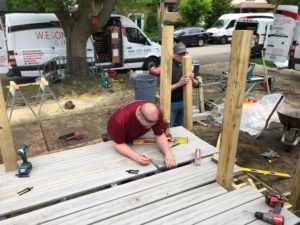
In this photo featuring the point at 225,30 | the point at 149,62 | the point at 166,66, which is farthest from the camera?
the point at 225,30

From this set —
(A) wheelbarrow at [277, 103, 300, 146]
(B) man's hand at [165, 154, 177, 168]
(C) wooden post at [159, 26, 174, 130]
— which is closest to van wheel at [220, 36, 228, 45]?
(A) wheelbarrow at [277, 103, 300, 146]

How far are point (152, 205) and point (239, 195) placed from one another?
32.4 inches

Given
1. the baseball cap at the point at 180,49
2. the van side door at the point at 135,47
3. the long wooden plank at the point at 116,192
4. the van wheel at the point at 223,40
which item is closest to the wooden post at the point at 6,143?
the long wooden plank at the point at 116,192

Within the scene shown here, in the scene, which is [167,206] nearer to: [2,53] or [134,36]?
[2,53]

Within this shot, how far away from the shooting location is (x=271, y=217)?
220cm

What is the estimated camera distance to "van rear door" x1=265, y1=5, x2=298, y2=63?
9.40 m

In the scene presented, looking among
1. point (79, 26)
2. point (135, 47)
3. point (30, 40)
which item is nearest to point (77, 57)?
point (79, 26)

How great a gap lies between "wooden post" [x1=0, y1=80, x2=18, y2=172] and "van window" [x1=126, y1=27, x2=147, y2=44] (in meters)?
9.52

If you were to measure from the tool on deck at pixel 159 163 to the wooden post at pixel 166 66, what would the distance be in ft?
2.69

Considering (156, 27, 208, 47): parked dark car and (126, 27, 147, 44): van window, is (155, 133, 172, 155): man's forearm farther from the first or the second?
(156, 27, 208, 47): parked dark car

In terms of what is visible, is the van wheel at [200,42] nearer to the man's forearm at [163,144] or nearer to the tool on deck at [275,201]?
the man's forearm at [163,144]

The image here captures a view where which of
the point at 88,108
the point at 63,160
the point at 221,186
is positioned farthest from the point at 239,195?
the point at 88,108

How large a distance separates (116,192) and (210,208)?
887 millimetres

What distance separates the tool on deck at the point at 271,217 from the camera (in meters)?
2.16
